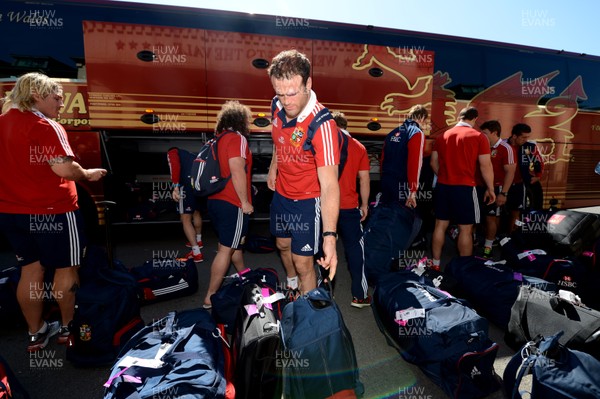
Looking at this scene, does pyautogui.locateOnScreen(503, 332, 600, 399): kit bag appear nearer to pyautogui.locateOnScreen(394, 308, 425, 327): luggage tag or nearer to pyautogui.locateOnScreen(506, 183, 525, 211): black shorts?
pyautogui.locateOnScreen(394, 308, 425, 327): luggage tag

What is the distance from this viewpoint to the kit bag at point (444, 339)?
6.64 feet

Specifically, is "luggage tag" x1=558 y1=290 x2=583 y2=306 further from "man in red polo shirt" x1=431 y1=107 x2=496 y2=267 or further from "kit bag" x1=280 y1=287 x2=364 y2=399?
"kit bag" x1=280 y1=287 x2=364 y2=399

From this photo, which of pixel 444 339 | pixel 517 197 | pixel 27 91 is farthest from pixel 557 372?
pixel 517 197

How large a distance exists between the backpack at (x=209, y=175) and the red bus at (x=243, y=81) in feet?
6.41

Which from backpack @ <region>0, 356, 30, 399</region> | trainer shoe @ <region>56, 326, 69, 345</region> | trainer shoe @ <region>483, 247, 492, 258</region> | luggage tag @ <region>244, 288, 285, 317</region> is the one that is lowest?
trainer shoe @ <region>56, 326, 69, 345</region>

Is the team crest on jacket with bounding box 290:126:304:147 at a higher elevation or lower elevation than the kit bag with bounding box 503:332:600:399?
higher

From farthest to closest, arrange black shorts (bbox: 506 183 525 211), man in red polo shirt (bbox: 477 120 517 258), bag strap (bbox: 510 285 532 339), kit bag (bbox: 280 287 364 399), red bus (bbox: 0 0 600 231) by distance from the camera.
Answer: black shorts (bbox: 506 183 525 211)
man in red polo shirt (bbox: 477 120 517 258)
red bus (bbox: 0 0 600 231)
bag strap (bbox: 510 285 532 339)
kit bag (bbox: 280 287 364 399)

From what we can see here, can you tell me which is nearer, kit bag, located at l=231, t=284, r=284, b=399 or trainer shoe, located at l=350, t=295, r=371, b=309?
kit bag, located at l=231, t=284, r=284, b=399

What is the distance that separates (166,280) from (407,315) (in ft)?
8.02

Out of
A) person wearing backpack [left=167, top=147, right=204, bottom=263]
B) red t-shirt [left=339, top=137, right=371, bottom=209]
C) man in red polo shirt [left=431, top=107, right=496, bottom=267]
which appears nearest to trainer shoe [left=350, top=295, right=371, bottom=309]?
red t-shirt [left=339, top=137, right=371, bottom=209]

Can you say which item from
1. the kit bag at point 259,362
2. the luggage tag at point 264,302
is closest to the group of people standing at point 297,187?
the luggage tag at point 264,302

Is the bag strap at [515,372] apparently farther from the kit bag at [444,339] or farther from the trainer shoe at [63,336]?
the trainer shoe at [63,336]

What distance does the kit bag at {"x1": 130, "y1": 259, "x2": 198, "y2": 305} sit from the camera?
332 centimetres

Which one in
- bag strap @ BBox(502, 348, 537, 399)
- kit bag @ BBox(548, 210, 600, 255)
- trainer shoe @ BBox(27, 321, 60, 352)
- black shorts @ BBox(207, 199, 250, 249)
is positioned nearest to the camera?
bag strap @ BBox(502, 348, 537, 399)
